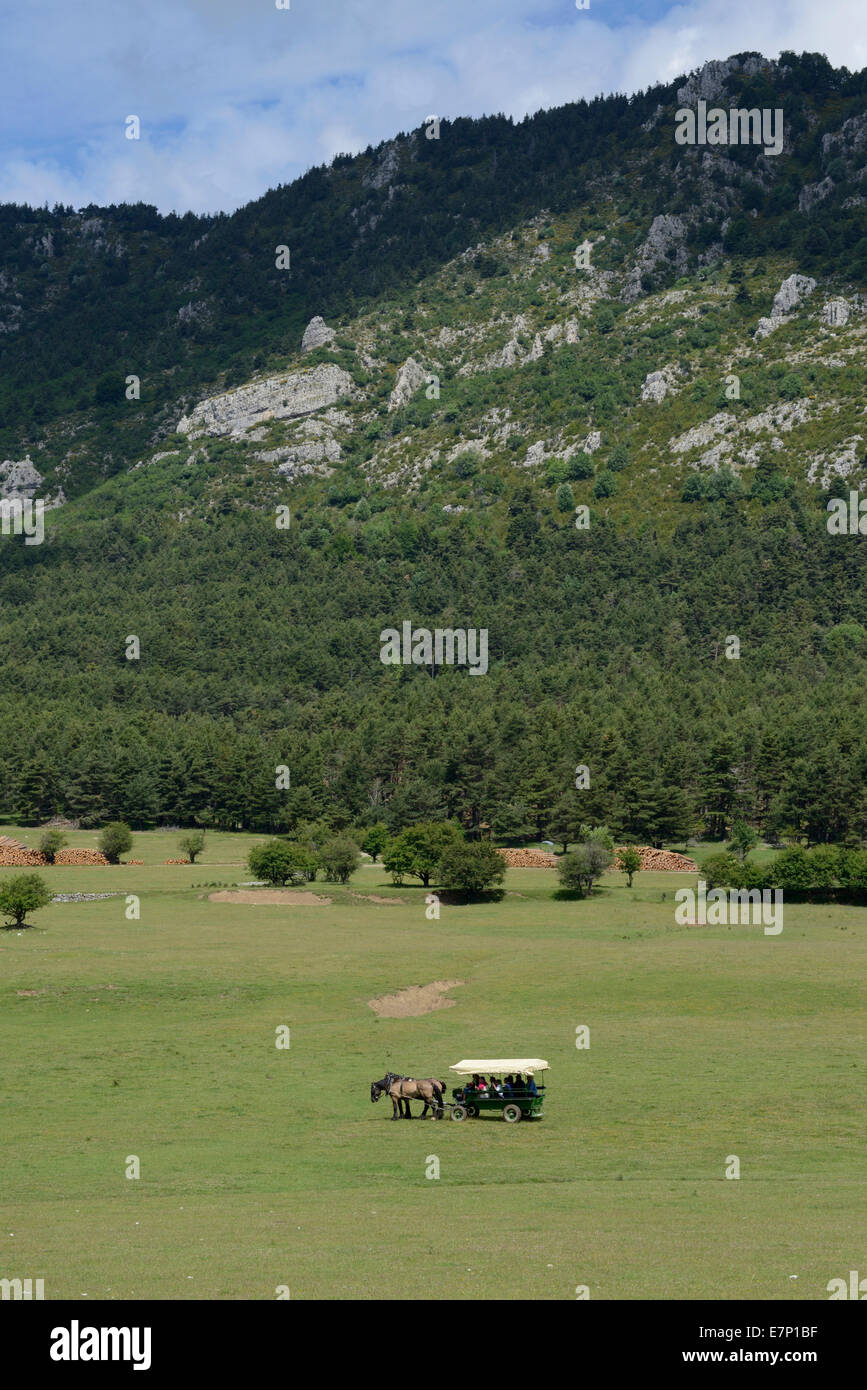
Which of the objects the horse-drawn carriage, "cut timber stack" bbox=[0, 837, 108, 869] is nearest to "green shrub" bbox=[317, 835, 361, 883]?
"cut timber stack" bbox=[0, 837, 108, 869]

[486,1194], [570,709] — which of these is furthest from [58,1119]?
[570,709]

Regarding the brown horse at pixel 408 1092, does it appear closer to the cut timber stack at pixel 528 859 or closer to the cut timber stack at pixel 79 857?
the cut timber stack at pixel 528 859

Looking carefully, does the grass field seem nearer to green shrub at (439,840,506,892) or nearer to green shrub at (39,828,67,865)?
green shrub at (439,840,506,892)

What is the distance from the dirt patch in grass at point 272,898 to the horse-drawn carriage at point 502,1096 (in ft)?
164

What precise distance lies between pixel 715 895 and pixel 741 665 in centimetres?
10752

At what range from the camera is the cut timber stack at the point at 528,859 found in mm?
118062

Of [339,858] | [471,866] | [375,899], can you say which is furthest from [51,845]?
[471,866]

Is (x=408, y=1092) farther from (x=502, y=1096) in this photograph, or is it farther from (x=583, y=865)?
(x=583, y=865)

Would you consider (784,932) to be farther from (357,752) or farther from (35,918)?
(357,752)

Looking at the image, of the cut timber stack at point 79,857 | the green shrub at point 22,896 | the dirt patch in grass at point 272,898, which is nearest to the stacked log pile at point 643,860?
the dirt patch in grass at point 272,898

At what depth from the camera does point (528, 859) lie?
120 m

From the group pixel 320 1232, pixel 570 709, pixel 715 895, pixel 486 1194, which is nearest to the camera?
pixel 320 1232

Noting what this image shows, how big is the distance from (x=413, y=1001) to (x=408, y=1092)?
770 inches

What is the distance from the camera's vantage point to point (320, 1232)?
24.2 m
